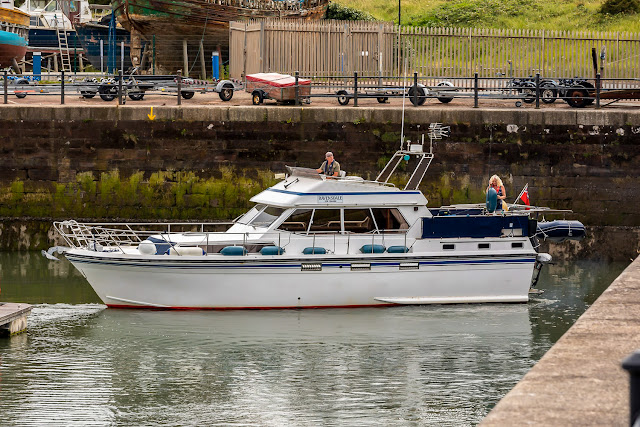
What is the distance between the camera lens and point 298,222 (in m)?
16.4

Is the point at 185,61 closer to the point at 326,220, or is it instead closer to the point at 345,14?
the point at 345,14

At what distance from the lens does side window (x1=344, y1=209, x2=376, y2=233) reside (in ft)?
54.3

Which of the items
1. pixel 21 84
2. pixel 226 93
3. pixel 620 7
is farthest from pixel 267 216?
pixel 620 7

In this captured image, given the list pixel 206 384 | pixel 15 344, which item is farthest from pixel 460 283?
pixel 15 344

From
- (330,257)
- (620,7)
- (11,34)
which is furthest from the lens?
(620,7)

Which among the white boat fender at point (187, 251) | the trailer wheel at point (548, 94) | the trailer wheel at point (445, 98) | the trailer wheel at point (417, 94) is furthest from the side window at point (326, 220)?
the trailer wheel at point (548, 94)

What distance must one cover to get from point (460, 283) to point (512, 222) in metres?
1.29

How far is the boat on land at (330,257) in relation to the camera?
1599 centimetres

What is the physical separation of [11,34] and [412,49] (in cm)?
2005

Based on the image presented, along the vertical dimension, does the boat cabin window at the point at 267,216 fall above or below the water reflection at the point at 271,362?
above

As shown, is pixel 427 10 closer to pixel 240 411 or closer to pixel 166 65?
pixel 166 65

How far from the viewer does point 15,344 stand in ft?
47.4

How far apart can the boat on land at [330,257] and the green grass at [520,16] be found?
25057 mm

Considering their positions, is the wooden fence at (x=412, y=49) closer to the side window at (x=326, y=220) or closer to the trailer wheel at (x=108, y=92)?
the trailer wheel at (x=108, y=92)
